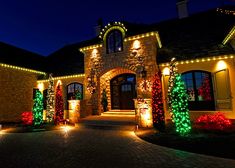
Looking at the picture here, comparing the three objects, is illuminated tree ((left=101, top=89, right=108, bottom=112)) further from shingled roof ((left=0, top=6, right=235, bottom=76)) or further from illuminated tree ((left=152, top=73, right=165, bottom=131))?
illuminated tree ((left=152, top=73, right=165, bottom=131))

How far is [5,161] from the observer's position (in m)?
4.90

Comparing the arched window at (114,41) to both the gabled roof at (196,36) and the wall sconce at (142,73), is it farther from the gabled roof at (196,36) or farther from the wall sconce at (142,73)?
the gabled roof at (196,36)

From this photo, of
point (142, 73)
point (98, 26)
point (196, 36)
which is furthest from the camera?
point (98, 26)

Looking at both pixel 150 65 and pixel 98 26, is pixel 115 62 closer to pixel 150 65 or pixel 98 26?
pixel 150 65

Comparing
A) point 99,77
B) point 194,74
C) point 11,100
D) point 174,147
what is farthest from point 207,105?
point 11,100

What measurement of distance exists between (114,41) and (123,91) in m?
4.21

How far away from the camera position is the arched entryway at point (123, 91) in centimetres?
1366

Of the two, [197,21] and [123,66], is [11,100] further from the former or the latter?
[197,21]

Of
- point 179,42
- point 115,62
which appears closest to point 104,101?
point 115,62

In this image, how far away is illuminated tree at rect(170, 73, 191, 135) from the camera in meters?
7.51

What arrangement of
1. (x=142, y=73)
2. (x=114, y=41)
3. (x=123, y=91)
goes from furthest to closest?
1. (x=123, y=91)
2. (x=114, y=41)
3. (x=142, y=73)

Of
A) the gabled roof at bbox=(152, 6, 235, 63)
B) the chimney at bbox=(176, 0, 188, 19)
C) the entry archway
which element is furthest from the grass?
the chimney at bbox=(176, 0, 188, 19)

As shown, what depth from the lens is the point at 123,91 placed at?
14.0 metres

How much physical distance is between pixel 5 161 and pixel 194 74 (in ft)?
35.2
